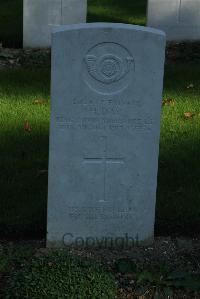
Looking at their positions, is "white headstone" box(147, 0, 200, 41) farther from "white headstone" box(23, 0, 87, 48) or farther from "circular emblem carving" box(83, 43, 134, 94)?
"circular emblem carving" box(83, 43, 134, 94)

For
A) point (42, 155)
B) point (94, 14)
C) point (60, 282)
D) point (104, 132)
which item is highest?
point (94, 14)

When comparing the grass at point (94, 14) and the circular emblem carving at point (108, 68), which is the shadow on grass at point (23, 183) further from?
the grass at point (94, 14)

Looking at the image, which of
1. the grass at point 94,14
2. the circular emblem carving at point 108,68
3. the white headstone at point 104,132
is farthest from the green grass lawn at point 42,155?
the grass at point 94,14

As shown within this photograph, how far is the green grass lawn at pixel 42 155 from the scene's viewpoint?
19.4ft

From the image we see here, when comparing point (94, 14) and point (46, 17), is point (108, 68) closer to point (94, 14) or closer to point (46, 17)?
point (46, 17)

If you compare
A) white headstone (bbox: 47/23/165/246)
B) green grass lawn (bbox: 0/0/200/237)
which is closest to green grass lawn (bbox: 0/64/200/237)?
green grass lawn (bbox: 0/0/200/237)

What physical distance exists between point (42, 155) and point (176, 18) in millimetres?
5020

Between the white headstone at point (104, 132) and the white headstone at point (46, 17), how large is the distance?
19.3 ft

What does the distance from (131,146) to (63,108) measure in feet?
1.65

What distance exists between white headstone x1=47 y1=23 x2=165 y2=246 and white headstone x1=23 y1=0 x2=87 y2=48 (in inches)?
232

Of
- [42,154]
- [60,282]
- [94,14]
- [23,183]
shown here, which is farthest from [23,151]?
[94,14]

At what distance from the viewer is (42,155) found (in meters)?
7.02

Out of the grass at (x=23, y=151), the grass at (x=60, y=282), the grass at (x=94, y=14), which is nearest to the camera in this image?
the grass at (x=60, y=282)

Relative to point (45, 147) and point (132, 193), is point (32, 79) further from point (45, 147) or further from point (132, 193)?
point (132, 193)
